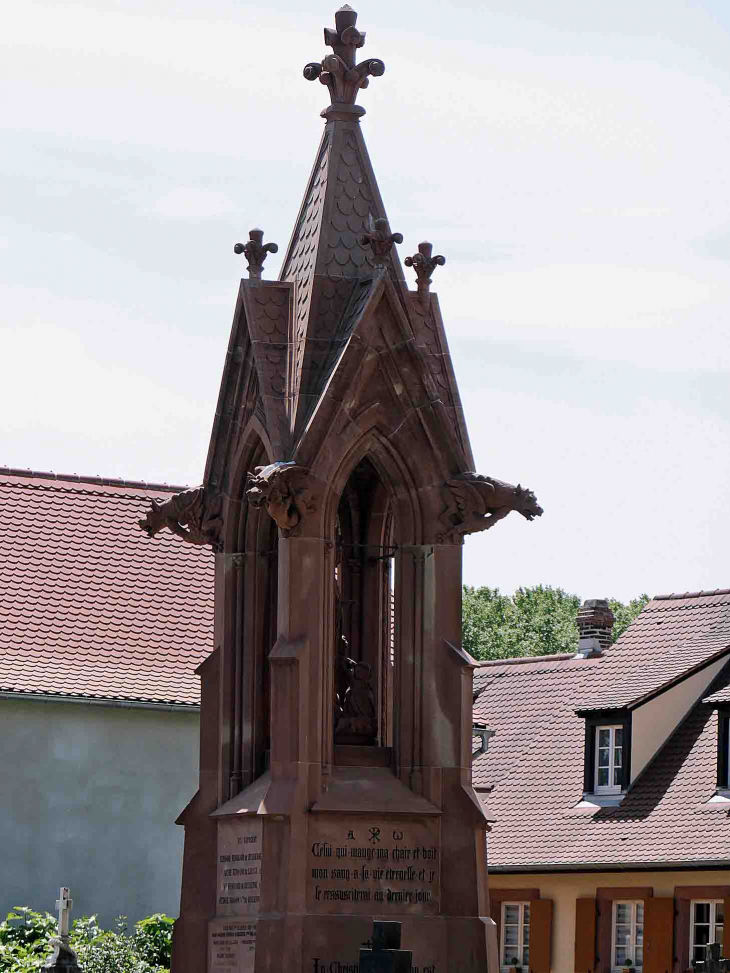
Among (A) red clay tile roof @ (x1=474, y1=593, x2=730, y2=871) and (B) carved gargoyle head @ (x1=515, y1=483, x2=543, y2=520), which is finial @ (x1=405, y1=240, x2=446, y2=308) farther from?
(A) red clay tile roof @ (x1=474, y1=593, x2=730, y2=871)

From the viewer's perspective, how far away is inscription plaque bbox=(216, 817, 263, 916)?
53.2ft

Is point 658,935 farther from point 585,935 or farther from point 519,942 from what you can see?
point 519,942

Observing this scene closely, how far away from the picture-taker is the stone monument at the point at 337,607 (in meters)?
16.2

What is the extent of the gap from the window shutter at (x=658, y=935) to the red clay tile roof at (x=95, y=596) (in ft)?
26.3

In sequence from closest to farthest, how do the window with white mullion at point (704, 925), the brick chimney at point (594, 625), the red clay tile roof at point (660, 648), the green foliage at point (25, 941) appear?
the green foliage at point (25, 941) → the window with white mullion at point (704, 925) → the red clay tile roof at point (660, 648) → the brick chimney at point (594, 625)

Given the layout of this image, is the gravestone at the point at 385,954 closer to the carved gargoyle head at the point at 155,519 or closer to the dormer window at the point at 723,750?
the carved gargoyle head at the point at 155,519

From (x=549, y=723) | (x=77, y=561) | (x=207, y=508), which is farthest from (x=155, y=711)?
(x=207, y=508)

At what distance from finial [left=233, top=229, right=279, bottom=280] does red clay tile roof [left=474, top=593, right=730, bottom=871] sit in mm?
16942

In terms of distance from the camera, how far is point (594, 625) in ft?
151

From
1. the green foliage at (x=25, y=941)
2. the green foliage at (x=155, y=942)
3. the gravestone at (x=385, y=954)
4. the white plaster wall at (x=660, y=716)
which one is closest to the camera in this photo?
the gravestone at (x=385, y=954)

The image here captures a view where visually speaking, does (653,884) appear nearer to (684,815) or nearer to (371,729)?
(684,815)

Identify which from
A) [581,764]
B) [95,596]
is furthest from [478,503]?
[581,764]

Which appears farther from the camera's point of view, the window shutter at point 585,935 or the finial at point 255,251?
the window shutter at point 585,935

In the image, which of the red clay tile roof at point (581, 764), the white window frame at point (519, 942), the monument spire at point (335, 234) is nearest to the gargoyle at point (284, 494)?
the monument spire at point (335, 234)
